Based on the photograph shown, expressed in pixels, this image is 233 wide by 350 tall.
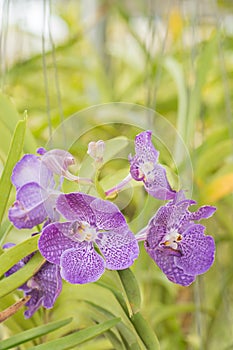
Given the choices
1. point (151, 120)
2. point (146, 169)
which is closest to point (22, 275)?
point (146, 169)

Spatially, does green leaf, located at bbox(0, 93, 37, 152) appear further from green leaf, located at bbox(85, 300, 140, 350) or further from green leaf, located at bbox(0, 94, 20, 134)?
green leaf, located at bbox(85, 300, 140, 350)

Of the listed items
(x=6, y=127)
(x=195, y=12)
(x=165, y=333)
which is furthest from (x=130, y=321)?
(x=165, y=333)

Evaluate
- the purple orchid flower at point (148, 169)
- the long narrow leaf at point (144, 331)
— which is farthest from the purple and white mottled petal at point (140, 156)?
the long narrow leaf at point (144, 331)

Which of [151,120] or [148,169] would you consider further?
[151,120]

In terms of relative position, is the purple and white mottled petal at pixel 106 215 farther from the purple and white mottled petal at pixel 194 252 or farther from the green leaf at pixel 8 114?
the green leaf at pixel 8 114

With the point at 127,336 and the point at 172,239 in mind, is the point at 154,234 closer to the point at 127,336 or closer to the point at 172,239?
the point at 172,239

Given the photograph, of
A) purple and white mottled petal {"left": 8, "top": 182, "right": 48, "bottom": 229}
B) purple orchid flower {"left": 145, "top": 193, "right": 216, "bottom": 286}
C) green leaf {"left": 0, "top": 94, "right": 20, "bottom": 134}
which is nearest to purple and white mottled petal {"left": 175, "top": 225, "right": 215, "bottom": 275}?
purple orchid flower {"left": 145, "top": 193, "right": 216, "bottom": 286}

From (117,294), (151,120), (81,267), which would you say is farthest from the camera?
(151,120)
